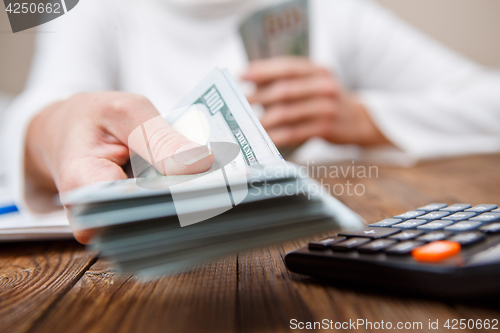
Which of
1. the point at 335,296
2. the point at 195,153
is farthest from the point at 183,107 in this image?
the point at 335,296

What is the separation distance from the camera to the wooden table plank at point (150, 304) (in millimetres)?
165

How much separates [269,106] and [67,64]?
48cm

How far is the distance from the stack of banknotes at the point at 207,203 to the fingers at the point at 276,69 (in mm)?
448

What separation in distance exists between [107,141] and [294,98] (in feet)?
1.76

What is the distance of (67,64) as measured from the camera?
77 cm

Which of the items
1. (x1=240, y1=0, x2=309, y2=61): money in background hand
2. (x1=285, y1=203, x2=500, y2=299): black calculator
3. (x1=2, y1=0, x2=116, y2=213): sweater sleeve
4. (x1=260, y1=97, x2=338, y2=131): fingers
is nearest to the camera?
(x1=285, y1=203, x2=500, y2=299): black calculator

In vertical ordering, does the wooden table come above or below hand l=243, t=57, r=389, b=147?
below

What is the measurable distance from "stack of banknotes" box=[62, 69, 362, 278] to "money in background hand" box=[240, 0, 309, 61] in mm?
402

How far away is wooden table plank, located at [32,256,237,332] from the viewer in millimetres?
165

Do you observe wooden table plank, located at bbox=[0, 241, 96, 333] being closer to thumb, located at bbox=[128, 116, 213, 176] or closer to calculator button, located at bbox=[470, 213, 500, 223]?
thumb, located at bbox=[128, 116, 213, 176]

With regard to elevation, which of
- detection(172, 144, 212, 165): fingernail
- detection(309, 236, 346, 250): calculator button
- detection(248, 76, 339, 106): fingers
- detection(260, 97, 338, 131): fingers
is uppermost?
detection(248, 76, 339, 106): fingers

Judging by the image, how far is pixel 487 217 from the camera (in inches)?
9.2

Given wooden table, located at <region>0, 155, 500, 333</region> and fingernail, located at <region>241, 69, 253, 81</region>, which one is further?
fingernail, located at <region>241, 69, 253, 81</region>

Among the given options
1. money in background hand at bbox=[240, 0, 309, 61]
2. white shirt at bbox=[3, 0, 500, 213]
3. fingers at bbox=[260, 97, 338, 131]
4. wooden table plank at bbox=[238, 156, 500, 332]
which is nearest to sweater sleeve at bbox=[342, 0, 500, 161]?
white shirt at bbox=[3, 0, 500, 213]
